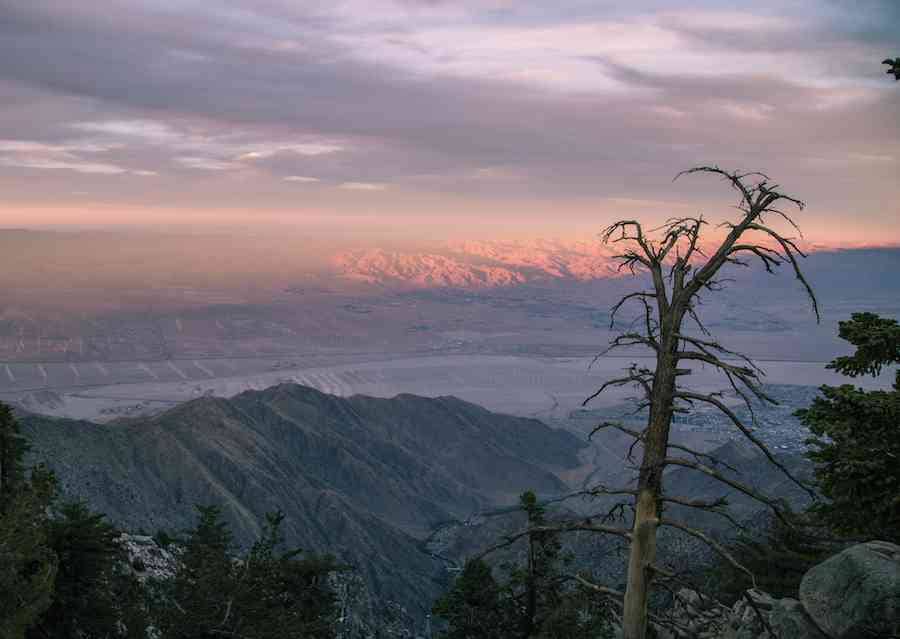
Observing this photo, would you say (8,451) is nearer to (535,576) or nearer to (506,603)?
(506,603)

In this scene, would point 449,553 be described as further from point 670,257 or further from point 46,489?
point 670,257

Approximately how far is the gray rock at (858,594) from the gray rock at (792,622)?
0.16 metres

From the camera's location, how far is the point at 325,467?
131 m

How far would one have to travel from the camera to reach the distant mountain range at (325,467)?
81188mm

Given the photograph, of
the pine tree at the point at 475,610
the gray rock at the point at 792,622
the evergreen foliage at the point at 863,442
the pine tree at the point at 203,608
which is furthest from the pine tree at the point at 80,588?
the evergreen foliage at the point at 863,442

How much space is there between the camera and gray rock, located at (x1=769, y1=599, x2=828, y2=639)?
37.0ft

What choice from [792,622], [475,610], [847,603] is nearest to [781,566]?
[475,610]

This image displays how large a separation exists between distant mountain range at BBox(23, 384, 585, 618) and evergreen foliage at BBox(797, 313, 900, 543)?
2798 inches

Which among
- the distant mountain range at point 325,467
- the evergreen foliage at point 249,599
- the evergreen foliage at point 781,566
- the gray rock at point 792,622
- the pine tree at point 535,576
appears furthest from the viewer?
the distant mountain range at point 325,467

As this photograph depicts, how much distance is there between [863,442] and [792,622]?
3.21 m

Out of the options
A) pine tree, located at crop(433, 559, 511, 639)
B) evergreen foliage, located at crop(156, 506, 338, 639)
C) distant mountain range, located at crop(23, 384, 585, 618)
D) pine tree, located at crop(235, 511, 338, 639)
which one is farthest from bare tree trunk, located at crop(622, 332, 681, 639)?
distant mountain range, located at crop(23, 384, 585, 618)

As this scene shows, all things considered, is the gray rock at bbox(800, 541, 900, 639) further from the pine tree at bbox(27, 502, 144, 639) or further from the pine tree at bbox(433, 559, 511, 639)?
the pine tree at bbox(27, 502, 144, 639)

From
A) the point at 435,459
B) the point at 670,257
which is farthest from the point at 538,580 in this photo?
the point at 435,459

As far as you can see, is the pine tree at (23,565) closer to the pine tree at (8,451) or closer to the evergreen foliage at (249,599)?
the evergreen foliage at (249,599)
